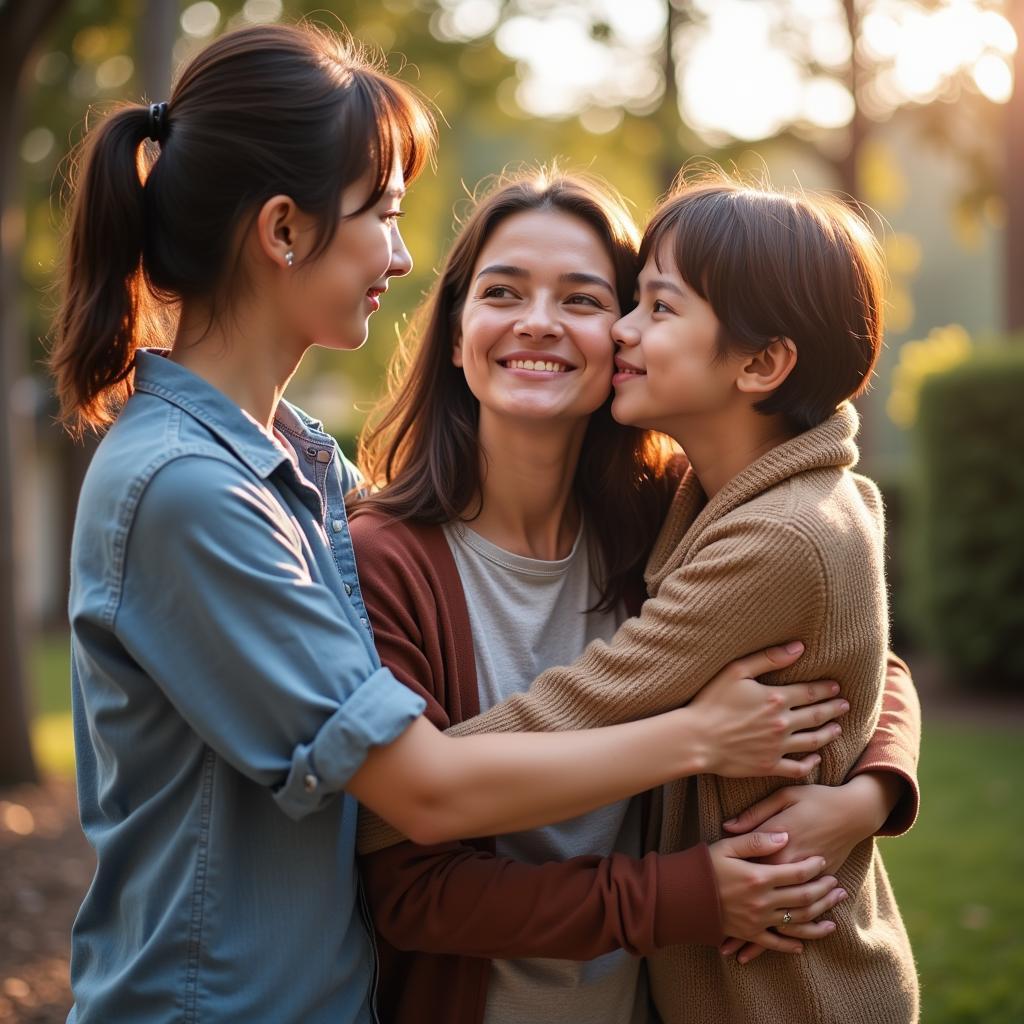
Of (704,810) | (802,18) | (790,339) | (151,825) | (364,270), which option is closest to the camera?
(151,825)

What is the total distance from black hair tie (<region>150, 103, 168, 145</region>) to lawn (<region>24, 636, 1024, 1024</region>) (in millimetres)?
3843

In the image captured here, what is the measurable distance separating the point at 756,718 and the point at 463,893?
60 centimetres

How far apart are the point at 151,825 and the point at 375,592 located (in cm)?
61

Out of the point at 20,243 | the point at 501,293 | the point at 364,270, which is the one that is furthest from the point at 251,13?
the point at 364,270

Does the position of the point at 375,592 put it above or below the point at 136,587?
below

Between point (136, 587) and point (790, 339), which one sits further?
point (790, 339)

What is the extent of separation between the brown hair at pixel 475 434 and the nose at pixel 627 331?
0.14 meters

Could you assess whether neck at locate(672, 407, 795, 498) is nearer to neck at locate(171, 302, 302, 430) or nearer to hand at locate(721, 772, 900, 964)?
hand at locate(721, 772, 900, 964)

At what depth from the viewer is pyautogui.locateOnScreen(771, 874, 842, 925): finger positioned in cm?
229

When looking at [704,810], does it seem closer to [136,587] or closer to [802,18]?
[136,587]

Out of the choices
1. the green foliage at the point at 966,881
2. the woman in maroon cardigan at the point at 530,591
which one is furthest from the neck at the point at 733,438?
the green foliage at the point at 966,881

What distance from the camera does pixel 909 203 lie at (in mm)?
40250

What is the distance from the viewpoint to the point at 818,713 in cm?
235

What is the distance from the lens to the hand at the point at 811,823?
2.34 metres
